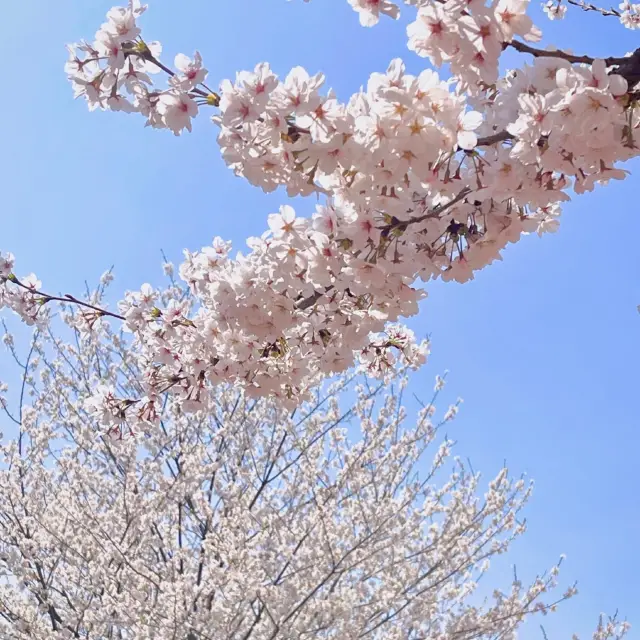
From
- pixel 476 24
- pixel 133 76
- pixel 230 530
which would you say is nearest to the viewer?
pixel 476 24

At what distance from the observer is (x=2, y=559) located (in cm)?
682

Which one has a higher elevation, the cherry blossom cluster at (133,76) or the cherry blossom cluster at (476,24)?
the cherry blossom cluster at (133,76)

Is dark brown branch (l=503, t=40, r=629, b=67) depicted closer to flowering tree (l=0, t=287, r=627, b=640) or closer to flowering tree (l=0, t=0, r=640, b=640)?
flowering tree (l=0, t=0, r=640, b=640)

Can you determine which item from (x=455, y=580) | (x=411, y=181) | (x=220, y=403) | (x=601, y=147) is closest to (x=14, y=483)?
(x=220, y=403)

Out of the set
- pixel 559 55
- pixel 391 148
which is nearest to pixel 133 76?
pixel 391 148

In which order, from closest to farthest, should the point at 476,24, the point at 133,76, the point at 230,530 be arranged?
the point at 476,24
the point at 133,76
the point at 230,530

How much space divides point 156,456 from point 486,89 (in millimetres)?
6271

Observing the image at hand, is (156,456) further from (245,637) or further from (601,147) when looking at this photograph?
(601,147)

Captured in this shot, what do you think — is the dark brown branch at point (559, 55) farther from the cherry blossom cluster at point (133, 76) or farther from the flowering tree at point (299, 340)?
the cherry blossom cluster at point (133, 76)

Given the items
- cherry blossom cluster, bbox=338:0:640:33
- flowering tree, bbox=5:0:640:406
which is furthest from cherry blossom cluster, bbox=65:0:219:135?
cherry blossom cluster, bbox=338:0:640:33

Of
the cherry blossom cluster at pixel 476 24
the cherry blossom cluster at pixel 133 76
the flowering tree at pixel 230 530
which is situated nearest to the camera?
the cherry blossom cluster at pixel 476 24

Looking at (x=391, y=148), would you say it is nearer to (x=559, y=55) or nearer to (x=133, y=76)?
(x=559, y=55)

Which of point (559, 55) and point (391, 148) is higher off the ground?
point (559, 55)

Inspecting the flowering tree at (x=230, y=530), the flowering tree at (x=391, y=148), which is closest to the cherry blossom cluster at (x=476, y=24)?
the flowering tree at (x=391, y=148)
